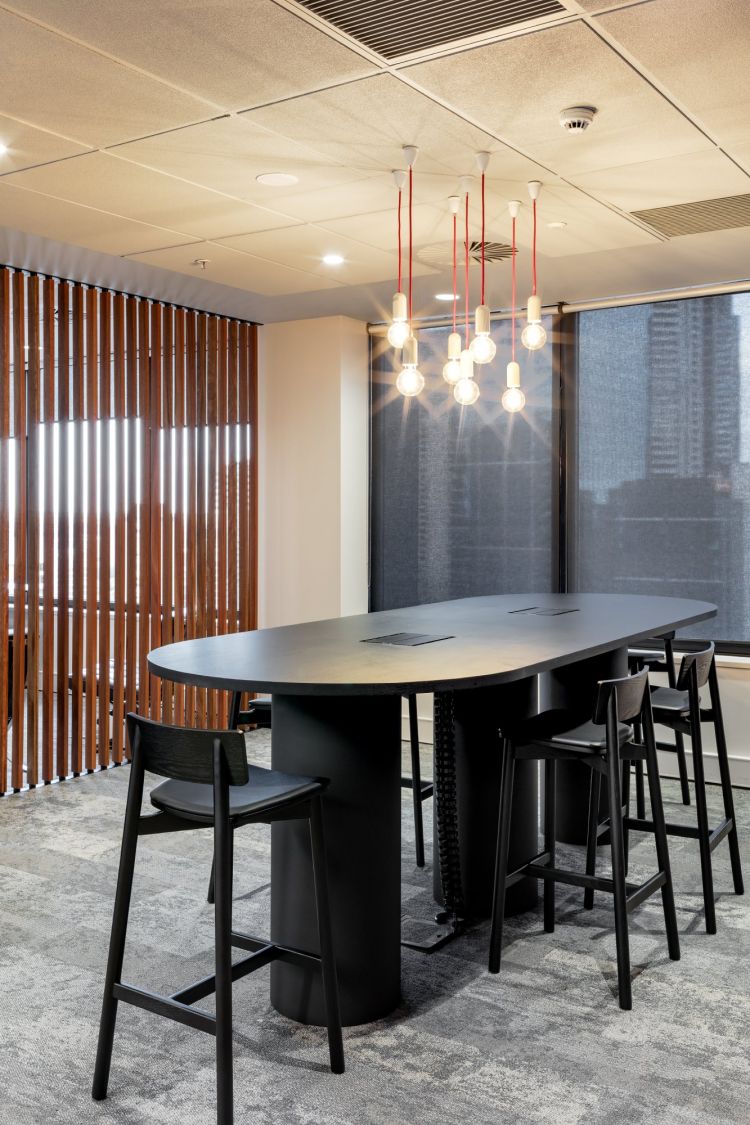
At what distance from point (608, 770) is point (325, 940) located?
3.28 ft

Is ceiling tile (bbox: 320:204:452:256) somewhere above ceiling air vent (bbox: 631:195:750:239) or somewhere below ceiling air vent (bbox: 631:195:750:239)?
above

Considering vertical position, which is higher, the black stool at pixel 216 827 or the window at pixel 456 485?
the window at pixel 456 485

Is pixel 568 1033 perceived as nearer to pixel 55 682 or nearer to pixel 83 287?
pixel 55 682

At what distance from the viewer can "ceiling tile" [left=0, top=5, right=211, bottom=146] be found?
2822 mm

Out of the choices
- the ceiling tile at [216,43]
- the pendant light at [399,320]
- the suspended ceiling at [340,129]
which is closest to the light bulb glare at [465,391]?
the pendant light at [399,320]

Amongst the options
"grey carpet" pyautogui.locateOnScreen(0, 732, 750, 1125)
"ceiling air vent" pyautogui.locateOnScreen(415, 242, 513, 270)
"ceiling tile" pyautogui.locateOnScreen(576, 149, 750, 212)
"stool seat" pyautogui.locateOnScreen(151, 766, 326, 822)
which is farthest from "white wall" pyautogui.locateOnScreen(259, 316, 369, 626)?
"stool seat" pyautogui.locateOnScreen(151, 766, 326, 822)

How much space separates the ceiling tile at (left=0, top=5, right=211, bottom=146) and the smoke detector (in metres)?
→ 1.11

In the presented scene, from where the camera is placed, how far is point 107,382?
573 centimetres

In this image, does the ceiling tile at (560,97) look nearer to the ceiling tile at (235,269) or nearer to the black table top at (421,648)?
the black table top at (421,648)

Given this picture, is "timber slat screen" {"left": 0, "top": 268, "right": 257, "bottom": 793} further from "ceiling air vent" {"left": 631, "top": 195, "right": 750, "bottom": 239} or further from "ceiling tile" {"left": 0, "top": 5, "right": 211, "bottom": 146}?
"ceiling air vent" {"left": 631, "top": 195, "right": 750, "bottom": 239}

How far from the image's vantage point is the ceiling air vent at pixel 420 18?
262 centimetres

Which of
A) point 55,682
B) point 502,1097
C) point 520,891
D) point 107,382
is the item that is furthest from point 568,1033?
point 107,382

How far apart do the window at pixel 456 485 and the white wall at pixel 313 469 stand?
15 cm

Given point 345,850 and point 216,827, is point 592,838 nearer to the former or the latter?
point 345,850
